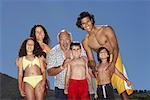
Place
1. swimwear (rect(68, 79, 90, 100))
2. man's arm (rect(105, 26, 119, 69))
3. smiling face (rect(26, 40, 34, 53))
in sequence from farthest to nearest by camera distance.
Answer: man's arm (rect(105, 26, 119, 69)), smiling face (rect(26, 40, 34, 53)), swimwear (rect(68, 79, 90, 100))

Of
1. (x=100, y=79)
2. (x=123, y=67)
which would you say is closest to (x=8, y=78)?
(x=100, y=79)

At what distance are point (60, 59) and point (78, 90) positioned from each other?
450 millimetres

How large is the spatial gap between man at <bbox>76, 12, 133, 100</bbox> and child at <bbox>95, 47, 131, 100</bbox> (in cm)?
6

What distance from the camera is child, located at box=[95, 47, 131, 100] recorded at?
12.2 ft

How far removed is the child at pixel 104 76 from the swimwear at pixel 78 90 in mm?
203

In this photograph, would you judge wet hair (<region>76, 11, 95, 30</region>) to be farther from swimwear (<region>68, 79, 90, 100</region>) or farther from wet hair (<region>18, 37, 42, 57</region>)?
swimwear (<region>68, 79, 90, 100</region>)

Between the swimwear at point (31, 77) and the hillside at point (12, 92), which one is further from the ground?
the swimwear at point (31, 77)

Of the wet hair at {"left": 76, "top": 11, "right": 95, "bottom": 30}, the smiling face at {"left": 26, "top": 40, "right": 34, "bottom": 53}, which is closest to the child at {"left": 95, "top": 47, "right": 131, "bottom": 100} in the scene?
the wet hair at {"left": 76, "top": 11, "right": 95, "bottom": 30}

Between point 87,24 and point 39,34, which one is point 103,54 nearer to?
point 87,24

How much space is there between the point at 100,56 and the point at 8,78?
1114mm

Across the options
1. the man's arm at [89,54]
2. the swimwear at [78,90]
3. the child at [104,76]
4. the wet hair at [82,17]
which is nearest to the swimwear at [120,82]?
the child at [104,76]

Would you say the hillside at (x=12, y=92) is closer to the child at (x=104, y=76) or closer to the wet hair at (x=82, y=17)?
the child at (x=104, y=76)

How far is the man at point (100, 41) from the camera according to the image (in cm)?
380

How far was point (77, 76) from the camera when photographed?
3631 millimetres
